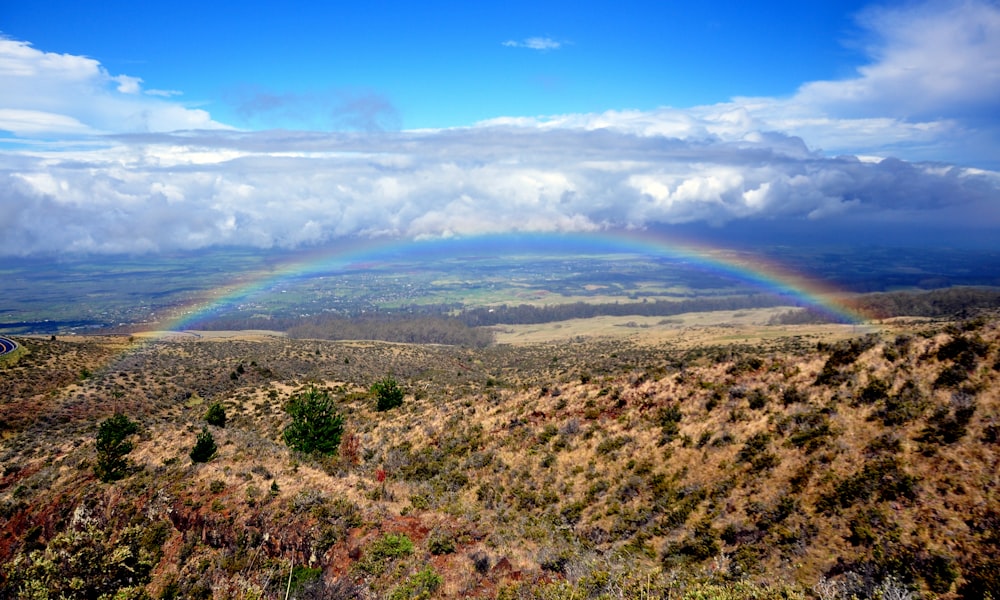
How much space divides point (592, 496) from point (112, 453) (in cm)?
2387

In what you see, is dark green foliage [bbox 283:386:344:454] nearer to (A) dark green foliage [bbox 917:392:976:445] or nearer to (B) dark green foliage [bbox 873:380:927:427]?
(B) dark green foliage [bbox 873:380:927:427]

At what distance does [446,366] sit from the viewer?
69438 millimetres

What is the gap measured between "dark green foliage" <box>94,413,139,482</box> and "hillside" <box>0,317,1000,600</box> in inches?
24.0

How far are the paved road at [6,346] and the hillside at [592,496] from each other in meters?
28.0

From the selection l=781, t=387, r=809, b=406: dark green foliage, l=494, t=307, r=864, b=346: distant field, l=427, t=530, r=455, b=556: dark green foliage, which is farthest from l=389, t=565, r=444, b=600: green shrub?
l=494, t=307, r=864, b=346: distant field

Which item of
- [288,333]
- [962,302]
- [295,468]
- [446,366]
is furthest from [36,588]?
[288,333]

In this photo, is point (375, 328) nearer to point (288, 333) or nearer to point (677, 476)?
point (288, 333)

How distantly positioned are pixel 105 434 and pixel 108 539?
8942 mm

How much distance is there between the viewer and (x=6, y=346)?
192ft

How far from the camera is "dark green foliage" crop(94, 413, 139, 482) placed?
969 inches

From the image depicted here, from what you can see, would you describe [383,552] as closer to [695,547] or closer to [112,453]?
[695,547]

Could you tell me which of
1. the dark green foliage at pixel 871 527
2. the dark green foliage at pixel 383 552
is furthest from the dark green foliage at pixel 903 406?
the dark green foliage at pixel 383 552

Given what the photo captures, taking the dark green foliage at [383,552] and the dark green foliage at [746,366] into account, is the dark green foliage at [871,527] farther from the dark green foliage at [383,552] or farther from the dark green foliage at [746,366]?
the dark green foliage at [383,552]

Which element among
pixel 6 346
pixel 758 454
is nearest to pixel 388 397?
pixel 758 454
